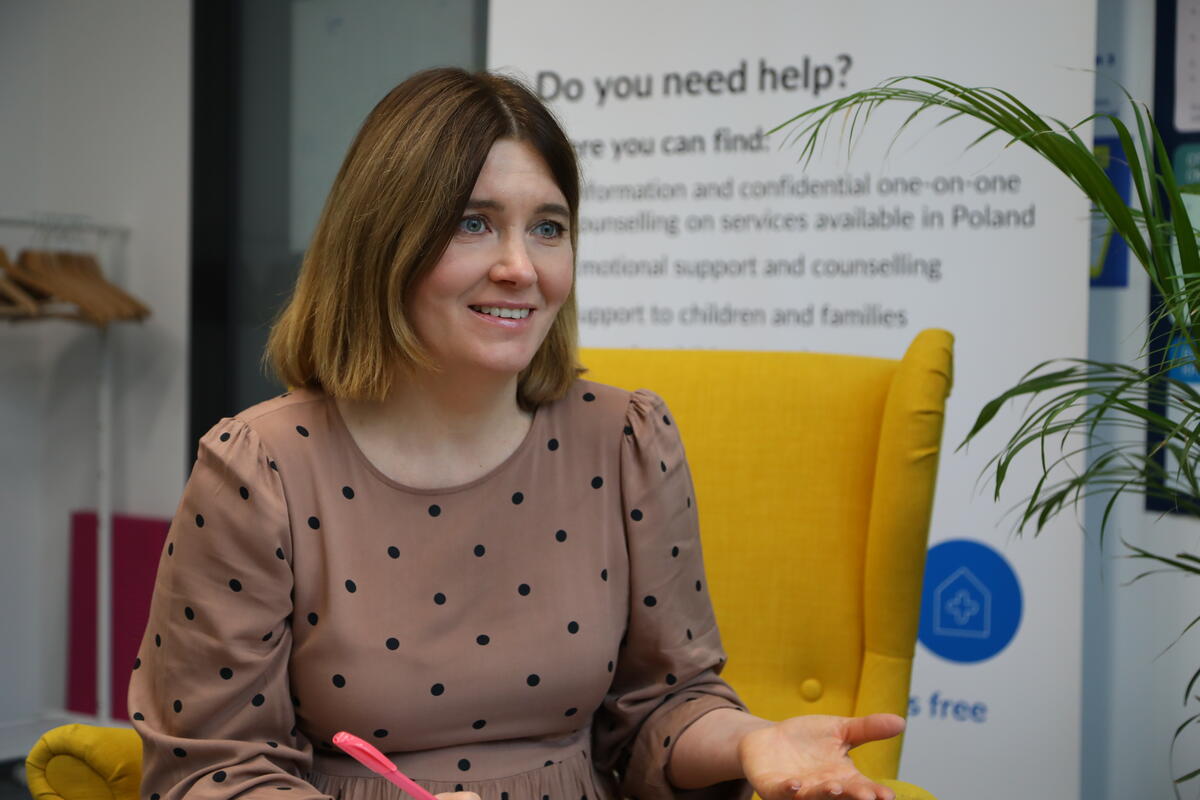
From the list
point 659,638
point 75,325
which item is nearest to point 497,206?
point 659,638

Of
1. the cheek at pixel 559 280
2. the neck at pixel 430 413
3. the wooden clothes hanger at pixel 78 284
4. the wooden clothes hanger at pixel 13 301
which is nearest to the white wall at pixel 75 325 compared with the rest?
the wooden clothes hanger at pixel 78 284

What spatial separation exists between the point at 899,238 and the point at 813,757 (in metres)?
1.50

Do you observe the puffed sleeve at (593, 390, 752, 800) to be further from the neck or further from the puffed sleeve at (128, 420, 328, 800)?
the puffed sleeve at (128, 420, 328, 800)

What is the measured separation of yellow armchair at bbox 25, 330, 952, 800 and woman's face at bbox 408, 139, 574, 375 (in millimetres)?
555

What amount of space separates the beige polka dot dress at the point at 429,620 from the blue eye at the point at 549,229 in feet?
0.76

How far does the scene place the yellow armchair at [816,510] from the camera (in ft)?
5.50

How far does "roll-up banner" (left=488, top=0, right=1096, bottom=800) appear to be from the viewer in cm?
238

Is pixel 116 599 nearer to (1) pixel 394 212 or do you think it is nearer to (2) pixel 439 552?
(2) pixel 439 552

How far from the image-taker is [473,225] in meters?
1.36

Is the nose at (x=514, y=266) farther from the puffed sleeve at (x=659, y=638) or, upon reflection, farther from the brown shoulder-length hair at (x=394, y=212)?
the puffed sleeve at (x=659, y=638)

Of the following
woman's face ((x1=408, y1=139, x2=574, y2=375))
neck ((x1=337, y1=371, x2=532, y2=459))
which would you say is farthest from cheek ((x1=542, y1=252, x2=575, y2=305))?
neck ((x1=337, y1=371, x2=532, y2=459))

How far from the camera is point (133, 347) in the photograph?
3982 millimetres

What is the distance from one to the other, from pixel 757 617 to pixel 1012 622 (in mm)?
865

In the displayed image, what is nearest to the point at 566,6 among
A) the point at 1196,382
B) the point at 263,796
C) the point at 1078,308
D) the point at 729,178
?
the point at 729,178
